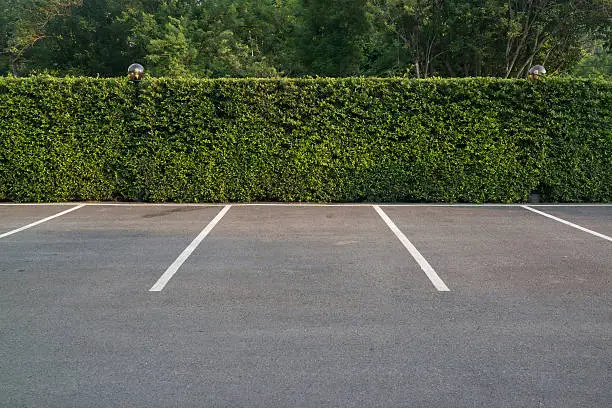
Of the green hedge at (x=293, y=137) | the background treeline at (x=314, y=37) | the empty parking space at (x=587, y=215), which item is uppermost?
the background treeline at (x=314, y=37)

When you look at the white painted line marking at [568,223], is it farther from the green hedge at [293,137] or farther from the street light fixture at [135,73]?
the street light fixture at [135,73]

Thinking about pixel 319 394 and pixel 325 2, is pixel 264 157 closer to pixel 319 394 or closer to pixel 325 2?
pixel 319 394

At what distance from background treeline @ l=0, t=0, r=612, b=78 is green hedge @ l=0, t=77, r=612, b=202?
6105mm

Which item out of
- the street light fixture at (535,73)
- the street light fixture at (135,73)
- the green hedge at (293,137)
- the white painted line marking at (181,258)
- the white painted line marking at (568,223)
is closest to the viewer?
the white painted line marking at (181,258)

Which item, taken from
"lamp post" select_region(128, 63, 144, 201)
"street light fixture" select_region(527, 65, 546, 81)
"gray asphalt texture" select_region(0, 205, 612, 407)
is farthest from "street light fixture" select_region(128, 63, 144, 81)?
"street light fixture" select_region(527, 65, 546, 81)

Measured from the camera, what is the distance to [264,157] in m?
11.8

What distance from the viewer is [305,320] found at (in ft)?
15.3

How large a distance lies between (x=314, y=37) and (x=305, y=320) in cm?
2315

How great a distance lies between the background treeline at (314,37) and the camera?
20.2 metres

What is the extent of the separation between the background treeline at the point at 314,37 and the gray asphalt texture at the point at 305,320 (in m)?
11.3

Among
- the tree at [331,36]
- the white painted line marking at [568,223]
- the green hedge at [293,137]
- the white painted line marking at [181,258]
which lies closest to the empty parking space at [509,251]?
the white painted line marking at [568,223]

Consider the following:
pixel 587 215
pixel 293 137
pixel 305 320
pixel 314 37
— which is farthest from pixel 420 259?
pixel 314 37

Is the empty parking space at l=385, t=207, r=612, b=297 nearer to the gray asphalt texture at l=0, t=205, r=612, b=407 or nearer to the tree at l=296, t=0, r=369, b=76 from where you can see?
the gray asphalt texture at l=0, t=205, r=612, b=407

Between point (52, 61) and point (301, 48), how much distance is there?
15.6 m
